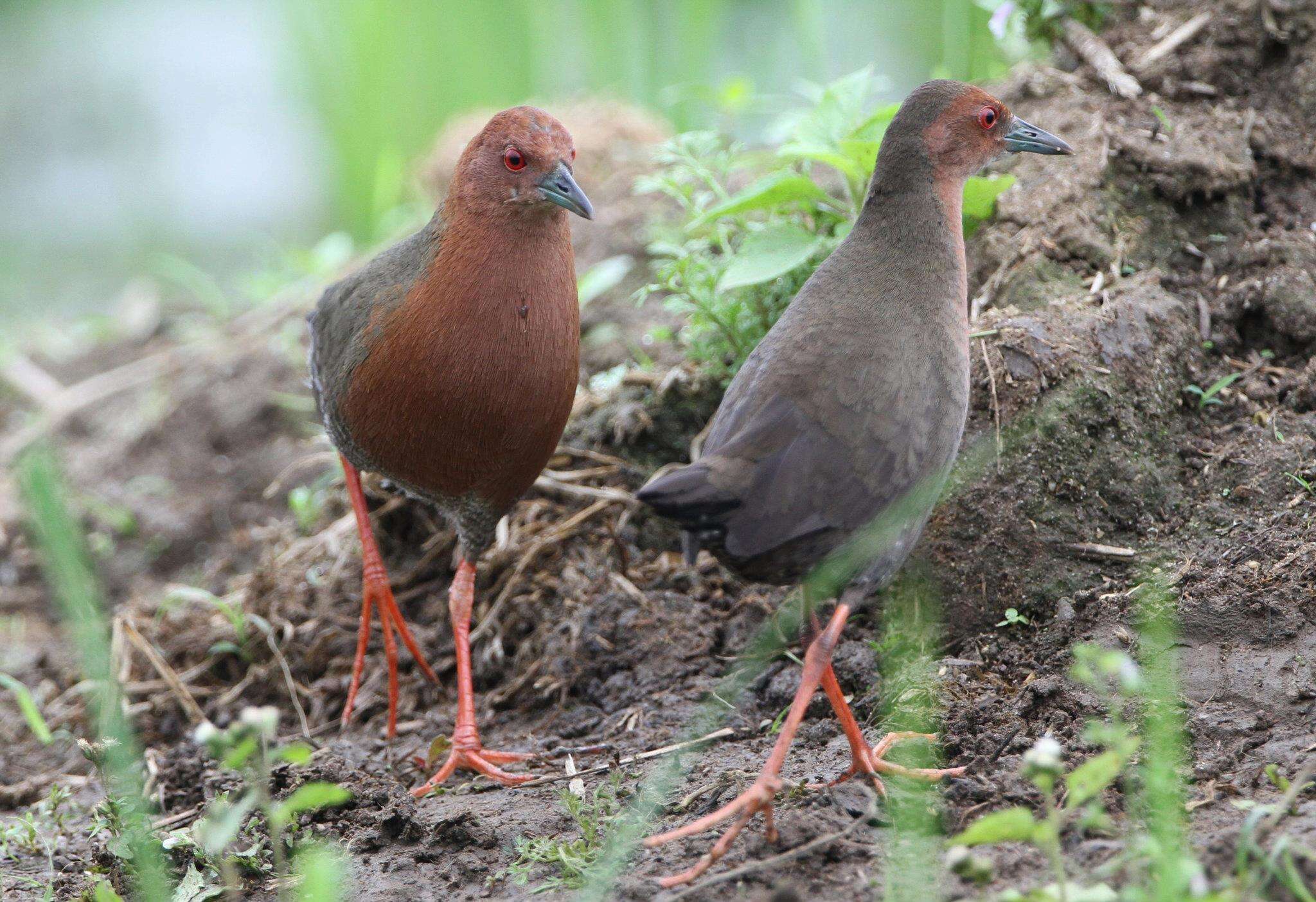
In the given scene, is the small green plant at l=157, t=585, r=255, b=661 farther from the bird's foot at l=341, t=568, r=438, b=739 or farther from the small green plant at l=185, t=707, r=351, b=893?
the small green plant at l=185, t=707, r=351, b=893

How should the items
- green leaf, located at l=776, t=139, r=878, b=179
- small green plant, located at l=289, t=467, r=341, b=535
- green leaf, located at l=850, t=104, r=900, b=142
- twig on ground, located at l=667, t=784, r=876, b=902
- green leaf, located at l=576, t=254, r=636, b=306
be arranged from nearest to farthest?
1. twig on ground, located at l=667, t=784, r=876, b=902
2. green leaf, located at l=776, t=139, r=878, b=179
3. green leaf, located at l=850, t=104, r=900, b=142
4. small green plant, located at l=289, t=467, r=341, b=535
5. green leaf, located at l=576, t=254, r=636, b=306

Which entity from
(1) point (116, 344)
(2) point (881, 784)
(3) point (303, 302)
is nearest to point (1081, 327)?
(2) point (881, 784)

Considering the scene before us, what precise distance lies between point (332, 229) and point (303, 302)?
76.7 inches

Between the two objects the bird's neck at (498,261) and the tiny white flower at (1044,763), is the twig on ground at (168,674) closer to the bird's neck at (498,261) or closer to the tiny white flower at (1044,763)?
the bird's neck at (498,261)

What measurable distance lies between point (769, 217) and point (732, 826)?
2235 millimetres

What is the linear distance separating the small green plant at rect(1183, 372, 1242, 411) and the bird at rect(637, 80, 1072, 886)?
79cm

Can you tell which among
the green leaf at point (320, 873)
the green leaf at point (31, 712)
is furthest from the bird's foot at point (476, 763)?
the green leaf at point (31, 712)

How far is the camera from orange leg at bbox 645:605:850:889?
103 inches

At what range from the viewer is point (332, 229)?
26.9ft

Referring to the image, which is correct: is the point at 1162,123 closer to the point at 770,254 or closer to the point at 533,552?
the point at 770,254

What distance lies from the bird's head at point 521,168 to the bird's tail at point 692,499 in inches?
37.5

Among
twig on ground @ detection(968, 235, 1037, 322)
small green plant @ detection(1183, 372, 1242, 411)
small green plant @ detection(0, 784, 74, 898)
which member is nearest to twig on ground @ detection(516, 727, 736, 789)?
small green plant @ detection(0, 784, 74, 898)

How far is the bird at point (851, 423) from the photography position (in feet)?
9.28

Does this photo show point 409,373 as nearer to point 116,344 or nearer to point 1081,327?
point 1081,327
